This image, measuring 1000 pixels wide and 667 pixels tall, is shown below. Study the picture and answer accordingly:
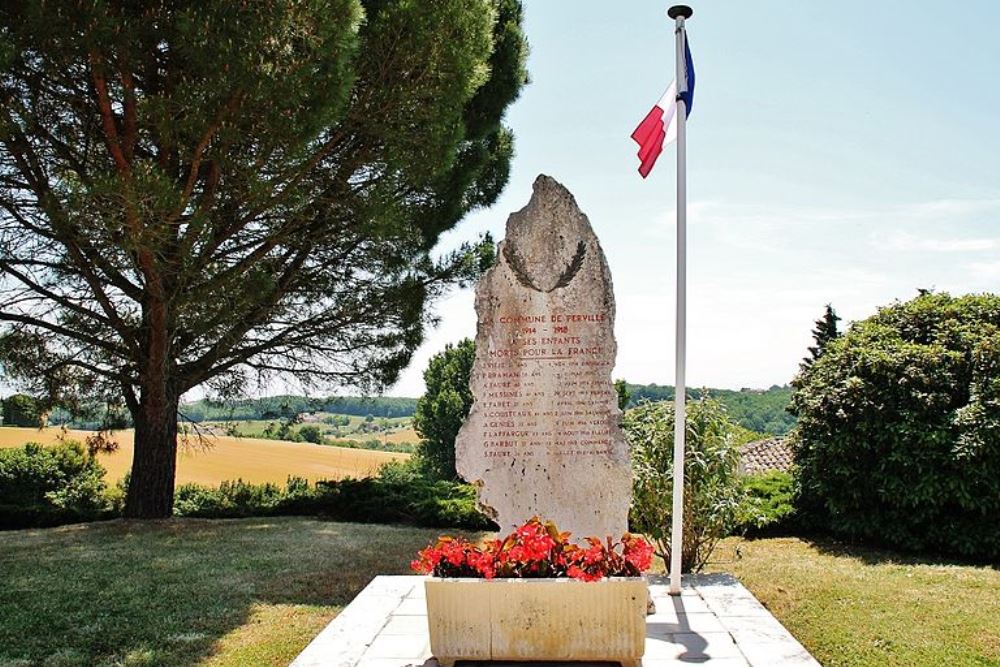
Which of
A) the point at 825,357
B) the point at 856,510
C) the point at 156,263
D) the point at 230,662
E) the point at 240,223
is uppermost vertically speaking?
the point at 240,223

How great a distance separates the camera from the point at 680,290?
5398 mm

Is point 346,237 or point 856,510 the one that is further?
point 346,237

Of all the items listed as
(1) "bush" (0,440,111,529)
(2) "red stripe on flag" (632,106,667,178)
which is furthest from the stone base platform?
(1) "bush" (0,440,111,529)

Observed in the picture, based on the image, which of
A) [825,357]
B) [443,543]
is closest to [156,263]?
[443,543]

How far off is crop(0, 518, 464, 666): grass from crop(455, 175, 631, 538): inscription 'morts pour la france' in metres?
1.73

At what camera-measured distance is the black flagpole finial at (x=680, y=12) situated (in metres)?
5.53

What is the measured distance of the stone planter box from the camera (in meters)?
3.98

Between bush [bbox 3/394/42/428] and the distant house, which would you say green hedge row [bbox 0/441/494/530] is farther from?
the distant house

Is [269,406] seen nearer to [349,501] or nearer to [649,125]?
[349,501]

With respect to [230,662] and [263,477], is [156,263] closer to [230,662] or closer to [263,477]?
[230,662]

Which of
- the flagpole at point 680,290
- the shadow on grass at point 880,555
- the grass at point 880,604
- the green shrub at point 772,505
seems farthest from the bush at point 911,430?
the flagpole at point 680,290

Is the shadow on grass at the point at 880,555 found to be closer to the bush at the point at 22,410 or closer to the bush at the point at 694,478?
the bush at the point at 694,478

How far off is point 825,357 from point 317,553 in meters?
5.96

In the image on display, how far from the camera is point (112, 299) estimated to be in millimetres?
10008
